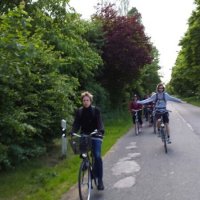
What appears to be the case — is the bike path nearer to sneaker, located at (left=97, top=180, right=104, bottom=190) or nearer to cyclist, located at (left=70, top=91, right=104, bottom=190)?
sneaker, located at (left=97, top=180, right=104, bottom=190)

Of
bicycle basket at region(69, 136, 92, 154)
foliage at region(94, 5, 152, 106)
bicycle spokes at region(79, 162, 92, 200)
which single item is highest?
foliage at region(94, 5, 152, 106)

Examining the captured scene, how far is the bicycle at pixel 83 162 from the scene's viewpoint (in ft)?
25.0

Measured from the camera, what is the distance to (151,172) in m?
10.3

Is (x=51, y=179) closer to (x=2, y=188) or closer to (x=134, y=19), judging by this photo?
(x=2, y=188)

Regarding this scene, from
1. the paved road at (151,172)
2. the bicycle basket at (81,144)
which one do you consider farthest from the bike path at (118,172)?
the bicycle basket at (81,144)

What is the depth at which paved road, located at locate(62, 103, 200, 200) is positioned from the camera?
8180 mm

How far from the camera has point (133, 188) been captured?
872cm

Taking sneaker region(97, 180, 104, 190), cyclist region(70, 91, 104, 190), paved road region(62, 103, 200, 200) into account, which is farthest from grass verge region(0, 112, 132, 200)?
cyclist region(70, 91, 104, 190)

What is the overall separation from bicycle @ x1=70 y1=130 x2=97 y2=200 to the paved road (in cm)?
41

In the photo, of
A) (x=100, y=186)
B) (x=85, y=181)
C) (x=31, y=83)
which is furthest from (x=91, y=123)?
(x=31, y=83)

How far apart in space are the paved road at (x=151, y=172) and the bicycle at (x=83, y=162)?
1.34 ft

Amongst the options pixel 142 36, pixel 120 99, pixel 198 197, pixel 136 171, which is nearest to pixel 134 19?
pixel 142 36

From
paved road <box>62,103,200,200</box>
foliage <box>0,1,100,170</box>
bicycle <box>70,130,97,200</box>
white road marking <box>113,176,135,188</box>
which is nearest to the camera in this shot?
foliage <box>0,1,100,170</box>

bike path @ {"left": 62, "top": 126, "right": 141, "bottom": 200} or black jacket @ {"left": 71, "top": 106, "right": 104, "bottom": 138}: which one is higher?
black jacket @ {"left": 71, "top": 106, "right": 104, "bottom": 138}
